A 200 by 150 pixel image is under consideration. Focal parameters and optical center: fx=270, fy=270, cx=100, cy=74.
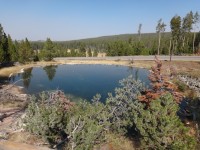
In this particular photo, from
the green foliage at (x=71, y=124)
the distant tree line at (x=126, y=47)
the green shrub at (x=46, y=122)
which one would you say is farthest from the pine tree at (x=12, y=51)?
the green shrub at (x=46, y=122)

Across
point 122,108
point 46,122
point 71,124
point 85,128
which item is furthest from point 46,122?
point 122,108

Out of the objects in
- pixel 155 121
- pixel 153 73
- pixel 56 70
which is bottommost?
pixel 56 70

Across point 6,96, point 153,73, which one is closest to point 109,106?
point 153,73

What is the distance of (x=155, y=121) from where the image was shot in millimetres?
18688

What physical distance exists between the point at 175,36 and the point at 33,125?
3223 inches

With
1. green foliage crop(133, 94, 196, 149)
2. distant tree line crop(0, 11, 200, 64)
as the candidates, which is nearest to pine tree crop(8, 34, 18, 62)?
distant tree line crop(0, 11, 200, 64)

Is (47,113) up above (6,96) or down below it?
above

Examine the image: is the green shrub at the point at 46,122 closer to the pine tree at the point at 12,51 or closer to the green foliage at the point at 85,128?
the green foliage at the point at 85,128

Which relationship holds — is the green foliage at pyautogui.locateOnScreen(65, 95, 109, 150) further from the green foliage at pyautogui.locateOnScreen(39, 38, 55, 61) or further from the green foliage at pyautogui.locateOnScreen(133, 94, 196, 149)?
the green foliage at pyautogui.locateOnScreen(39, 38, 55, 61)

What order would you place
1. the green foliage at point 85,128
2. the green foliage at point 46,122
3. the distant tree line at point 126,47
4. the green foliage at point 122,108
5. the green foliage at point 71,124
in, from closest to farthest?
the green foliage at point 85,128 < the green foliage at point 71,124 < the green foliage at point 46,122 < the green foliage at point 122,108 < the distant tree line at point 126,47

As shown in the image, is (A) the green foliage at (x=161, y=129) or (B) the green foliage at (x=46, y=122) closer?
(A) the green foliage at (x=161, y=129)

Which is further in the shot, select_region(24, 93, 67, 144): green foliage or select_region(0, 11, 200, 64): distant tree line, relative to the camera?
select_region(0, 11, 200, 64): distant tree line

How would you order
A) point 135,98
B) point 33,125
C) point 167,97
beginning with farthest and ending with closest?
point 135,98
point 167,97
point 33,125

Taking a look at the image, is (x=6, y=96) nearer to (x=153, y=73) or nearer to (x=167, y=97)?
(x=153, y=73)
